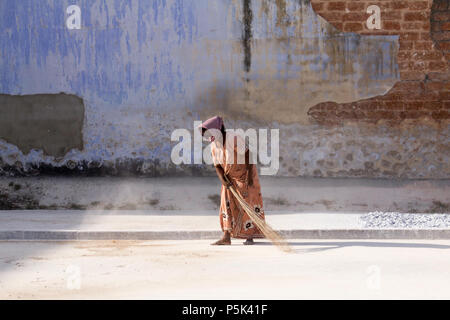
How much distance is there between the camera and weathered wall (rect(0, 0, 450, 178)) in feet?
43.1

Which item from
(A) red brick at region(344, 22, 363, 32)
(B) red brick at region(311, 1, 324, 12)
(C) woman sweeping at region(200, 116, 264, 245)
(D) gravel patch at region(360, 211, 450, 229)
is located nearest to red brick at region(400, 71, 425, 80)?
(A) red brick at region(344, 22, 363, 32)

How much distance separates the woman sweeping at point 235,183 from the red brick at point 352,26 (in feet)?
14.0

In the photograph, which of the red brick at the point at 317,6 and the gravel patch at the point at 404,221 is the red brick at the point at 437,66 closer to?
the red brick at the point at 317,6

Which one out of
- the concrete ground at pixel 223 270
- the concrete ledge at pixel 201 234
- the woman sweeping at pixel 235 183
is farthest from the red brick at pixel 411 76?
the woman sweeping at pixel 235 183

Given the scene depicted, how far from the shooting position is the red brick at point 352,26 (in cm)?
1318

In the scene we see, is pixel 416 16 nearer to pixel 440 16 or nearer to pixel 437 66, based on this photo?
pixel 440 16

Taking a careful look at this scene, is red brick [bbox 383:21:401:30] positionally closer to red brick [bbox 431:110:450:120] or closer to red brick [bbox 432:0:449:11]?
red brick [bbox 432:0:449:11]

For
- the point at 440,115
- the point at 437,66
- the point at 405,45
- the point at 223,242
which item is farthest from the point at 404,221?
the point at 405,45

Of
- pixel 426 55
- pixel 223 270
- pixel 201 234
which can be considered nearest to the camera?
pixel 223 270

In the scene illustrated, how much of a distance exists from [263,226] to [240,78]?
4364 millimetres

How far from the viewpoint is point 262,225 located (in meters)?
9.45

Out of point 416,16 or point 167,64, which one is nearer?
point 416,16
